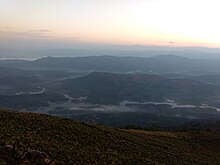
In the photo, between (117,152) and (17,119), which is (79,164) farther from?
(17,119)

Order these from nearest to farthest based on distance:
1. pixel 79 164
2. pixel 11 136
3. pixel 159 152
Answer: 1. pixel 79 164
2. pixel 11 136
3. pixel 159 152

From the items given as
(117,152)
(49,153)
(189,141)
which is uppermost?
(49,153)

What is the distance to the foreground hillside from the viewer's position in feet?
139

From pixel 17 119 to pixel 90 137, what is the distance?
36.8ft

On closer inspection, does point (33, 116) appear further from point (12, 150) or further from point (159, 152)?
point (12, 150)

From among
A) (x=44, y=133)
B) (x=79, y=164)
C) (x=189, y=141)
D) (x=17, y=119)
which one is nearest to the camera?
(x=79, y=164)

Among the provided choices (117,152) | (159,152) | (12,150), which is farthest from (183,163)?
(12,150)

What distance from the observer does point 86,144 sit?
51.1 metres

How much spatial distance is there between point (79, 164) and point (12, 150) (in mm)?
7815

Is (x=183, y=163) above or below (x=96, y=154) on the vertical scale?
below

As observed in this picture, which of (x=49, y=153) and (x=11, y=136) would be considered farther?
(x=11, y=136)

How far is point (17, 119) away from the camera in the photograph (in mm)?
54156

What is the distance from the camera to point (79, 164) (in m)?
39.3

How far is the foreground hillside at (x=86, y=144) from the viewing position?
139 feet
